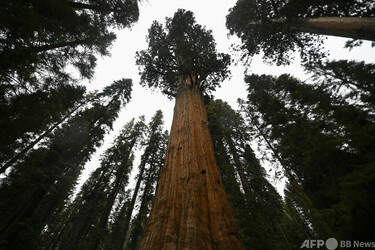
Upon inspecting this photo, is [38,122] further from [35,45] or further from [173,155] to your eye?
[173,155]

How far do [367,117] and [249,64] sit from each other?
728 cm

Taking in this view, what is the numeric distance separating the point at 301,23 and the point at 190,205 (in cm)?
960

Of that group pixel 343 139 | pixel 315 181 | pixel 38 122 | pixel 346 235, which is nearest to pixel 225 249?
pixel 346 235

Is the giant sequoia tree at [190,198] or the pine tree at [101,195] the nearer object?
the giant sequoia tree at [190,198]

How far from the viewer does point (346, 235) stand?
176cm

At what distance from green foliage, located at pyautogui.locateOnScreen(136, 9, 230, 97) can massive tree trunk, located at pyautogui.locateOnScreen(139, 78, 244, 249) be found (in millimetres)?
2591

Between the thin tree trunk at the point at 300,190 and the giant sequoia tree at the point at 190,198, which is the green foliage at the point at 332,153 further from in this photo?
the giant sequoia tree at the point at 190,198

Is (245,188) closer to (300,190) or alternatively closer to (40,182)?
(300,190)

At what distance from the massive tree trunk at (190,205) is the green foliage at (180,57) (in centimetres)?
259

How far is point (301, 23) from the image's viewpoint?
6762 millimetres

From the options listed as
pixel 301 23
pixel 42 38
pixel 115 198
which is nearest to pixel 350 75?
pixel 301 23

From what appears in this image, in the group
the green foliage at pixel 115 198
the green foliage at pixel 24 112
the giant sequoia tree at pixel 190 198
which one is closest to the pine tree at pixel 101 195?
the green foliage at pixel 115 198

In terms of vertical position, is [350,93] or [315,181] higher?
[350,93]

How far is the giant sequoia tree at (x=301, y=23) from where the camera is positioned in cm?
530
